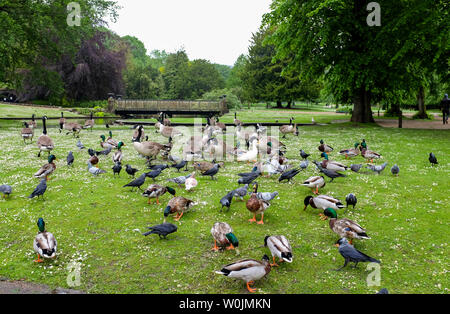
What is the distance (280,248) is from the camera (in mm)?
6906

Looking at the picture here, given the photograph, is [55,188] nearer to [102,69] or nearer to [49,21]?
[49,21]

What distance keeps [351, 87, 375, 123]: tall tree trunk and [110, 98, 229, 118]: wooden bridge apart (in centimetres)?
2298

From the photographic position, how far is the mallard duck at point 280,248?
265 inches

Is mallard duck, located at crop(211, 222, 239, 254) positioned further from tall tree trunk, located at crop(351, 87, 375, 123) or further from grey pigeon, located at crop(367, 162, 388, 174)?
tall tree trunk, located at crop(351, 87, 375, 123)

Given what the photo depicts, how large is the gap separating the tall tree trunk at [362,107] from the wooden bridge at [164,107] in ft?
75.4

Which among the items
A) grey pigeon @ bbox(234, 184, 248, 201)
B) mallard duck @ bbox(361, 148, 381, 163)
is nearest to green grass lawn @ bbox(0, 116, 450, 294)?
grey pigeon @ bbox(234, 184, 248, 201)

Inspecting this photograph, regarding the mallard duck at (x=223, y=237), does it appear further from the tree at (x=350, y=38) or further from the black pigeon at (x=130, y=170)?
the tree at (x=350, y=38)

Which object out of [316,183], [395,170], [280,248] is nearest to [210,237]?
[280,248]

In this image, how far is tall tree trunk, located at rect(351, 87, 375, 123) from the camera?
117ft

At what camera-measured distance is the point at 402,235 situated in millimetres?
8422

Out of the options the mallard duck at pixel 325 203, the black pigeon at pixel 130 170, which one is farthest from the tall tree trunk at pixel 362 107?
the black pigeon at pixel 130 170

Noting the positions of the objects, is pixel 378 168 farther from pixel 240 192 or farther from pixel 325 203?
pixel 240 192

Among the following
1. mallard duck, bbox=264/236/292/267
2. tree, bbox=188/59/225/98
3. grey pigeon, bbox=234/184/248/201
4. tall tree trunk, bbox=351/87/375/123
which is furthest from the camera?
tree, bbox=188/59/225/98

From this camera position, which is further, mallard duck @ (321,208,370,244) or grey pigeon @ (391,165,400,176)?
grey pigeon @ (391,165,400,176)
